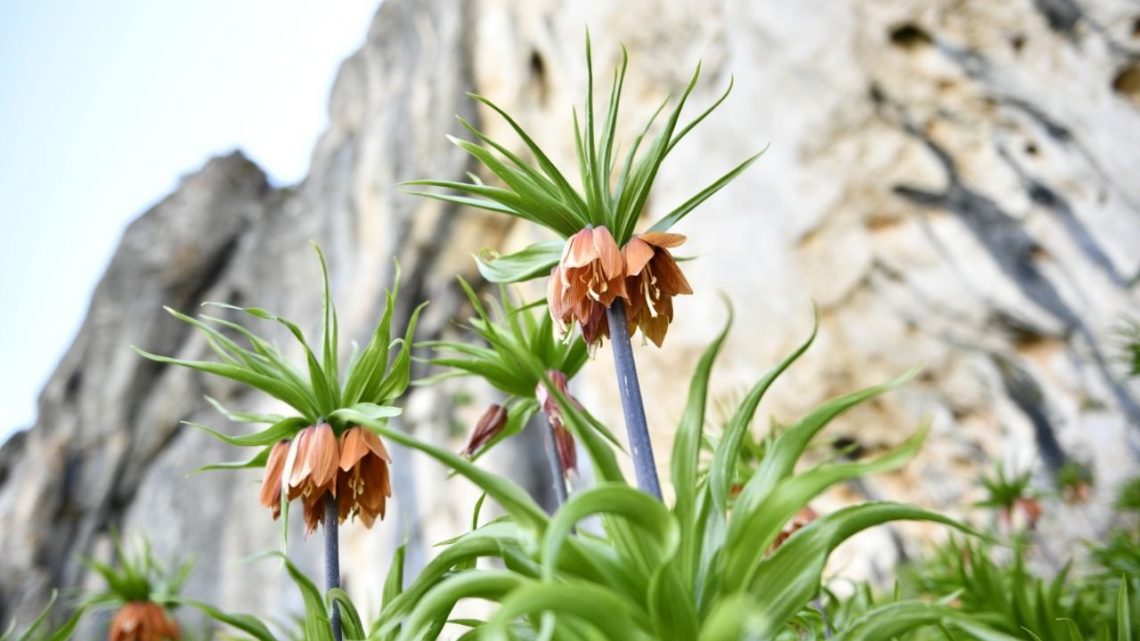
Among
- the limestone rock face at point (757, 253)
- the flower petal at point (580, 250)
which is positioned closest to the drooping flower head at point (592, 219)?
the flower petal at point (580, 250)

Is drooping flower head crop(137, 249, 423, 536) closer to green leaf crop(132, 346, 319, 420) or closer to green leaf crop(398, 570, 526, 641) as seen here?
green leaf crop(132, 346, 319, 420)

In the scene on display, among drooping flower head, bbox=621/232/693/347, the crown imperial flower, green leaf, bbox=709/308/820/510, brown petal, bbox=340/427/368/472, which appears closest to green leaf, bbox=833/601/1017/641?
green leaf, bbox=709/308/820/510

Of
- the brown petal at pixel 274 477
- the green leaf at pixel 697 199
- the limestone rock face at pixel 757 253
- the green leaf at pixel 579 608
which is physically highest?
the limestone rock face at pixel 757 253

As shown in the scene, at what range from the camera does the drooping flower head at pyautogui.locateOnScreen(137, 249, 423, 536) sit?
1.11m

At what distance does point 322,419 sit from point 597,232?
20.5 inches

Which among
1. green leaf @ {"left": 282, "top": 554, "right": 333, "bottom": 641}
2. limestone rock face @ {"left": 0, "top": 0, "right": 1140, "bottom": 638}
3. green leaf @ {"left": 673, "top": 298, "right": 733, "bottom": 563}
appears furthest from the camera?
limestone rock face @ {"left": 0, "top": 0, "right": 1140, "bottom": 638}

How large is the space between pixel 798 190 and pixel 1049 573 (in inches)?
144

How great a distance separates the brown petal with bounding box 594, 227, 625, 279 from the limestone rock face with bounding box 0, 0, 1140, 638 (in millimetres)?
1563

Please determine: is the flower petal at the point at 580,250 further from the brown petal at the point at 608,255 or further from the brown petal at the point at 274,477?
the brown petal at the point at 274,477

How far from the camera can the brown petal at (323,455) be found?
110 cm

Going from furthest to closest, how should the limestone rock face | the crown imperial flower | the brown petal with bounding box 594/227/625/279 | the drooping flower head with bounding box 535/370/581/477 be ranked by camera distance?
the limestone rock face, the crown imperial flower, the drooping flower head with bounding box 535/370/581/477, the brown petal with bounding box 594/227/625/279

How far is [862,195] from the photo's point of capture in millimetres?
6699

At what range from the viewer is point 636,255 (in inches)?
41.9

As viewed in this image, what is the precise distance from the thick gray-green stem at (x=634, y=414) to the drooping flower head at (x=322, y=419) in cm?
30
